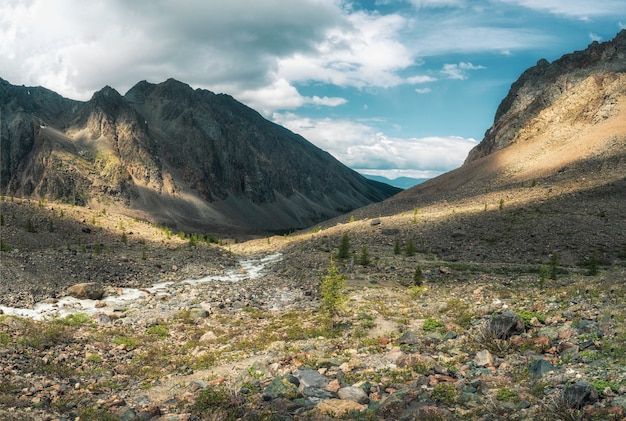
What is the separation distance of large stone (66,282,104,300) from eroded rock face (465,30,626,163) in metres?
110

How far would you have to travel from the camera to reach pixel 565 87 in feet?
398

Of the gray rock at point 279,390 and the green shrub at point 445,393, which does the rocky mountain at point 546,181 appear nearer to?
the green shrub at point 445,393

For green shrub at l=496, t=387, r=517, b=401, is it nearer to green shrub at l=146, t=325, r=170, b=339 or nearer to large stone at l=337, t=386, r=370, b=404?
large stone at l=337, t=386, r=370, b=404

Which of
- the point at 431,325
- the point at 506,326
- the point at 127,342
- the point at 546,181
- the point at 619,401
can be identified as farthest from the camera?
the point at 546,181

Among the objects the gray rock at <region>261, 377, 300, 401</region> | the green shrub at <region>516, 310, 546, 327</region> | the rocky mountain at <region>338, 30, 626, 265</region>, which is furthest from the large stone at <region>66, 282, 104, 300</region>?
the rocky mountain at <region>338, 30, 626, 265</region>

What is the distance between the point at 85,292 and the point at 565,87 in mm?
137419

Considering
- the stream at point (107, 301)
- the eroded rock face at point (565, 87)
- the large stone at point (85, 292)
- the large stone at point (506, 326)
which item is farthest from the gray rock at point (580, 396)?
the eroded rock face at point (565, 87)

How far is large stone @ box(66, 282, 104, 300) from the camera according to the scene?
28.6m

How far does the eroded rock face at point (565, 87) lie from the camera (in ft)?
Result: 335

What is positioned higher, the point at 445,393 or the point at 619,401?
the point at 619,401

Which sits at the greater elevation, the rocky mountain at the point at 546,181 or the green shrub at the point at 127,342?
the rocky mountain at the point at 546,181

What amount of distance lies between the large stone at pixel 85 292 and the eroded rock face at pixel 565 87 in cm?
10969

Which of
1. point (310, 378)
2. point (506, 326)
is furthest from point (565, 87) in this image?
point (310, 378)

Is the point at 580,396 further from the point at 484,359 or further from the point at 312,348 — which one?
the point at 312,348
